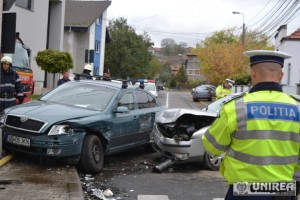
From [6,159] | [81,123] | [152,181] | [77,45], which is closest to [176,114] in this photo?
[152,181]

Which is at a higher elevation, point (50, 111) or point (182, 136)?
point (50, 111)

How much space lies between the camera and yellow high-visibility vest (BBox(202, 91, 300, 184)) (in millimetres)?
2939

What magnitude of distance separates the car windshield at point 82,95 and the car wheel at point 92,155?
738mm

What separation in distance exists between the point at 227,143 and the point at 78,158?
4.74m

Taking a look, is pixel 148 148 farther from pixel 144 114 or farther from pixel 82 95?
pixel 82 95

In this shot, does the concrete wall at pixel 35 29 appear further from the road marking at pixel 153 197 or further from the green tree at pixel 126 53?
the green tree at pixel 126 53

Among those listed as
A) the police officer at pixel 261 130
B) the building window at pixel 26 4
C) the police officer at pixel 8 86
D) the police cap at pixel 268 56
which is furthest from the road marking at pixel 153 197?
the building window at pixel 26 4

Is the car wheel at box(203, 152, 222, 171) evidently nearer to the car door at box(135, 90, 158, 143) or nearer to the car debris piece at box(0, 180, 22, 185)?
the car door at box(135, 90, 158, 143)

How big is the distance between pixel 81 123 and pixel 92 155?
0.58 meters

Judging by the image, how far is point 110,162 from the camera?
360 inches

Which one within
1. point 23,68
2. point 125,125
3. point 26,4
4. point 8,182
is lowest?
point 8,182

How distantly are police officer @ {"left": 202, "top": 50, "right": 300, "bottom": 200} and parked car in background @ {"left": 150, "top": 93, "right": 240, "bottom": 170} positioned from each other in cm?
522

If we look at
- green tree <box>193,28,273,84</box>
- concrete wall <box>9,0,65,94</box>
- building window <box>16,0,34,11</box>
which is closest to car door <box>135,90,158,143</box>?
concrete wall <box>9,0,65,94</box>

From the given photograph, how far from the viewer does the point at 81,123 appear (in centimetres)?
746
